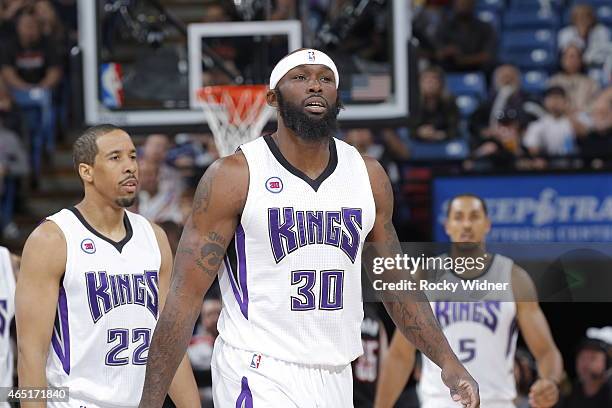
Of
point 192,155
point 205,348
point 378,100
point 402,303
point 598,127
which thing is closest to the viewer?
point 402,303

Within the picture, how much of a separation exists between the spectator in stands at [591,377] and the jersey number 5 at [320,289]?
10.8ft

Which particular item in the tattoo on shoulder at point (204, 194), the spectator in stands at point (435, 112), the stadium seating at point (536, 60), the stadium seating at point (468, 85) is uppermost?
the stadium seating at point (536, 60)

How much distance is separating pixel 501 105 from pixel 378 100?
343 cm

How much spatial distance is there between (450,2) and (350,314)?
1025 centimetres

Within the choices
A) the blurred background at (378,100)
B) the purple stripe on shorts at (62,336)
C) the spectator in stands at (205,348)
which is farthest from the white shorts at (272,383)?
the spectator in stands at (205,348)

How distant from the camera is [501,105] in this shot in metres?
12.3

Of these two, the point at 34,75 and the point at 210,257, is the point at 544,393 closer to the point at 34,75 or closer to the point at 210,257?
the point at 210,257

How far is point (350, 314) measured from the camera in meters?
4.78

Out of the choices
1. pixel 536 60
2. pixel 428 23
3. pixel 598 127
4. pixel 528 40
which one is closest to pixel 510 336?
pixel 598 127

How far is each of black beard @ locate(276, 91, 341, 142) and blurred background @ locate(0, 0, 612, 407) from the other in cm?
290

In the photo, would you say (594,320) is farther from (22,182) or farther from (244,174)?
(22,182)

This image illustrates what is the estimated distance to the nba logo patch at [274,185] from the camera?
4742mm

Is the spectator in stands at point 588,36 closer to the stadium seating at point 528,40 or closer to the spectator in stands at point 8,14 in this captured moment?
the stadium seating at point 528,40

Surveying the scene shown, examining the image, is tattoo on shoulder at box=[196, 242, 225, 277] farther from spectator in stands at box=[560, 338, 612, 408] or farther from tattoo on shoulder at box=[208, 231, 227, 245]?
spectator in stands at box=[560, 338, 612, 408]
